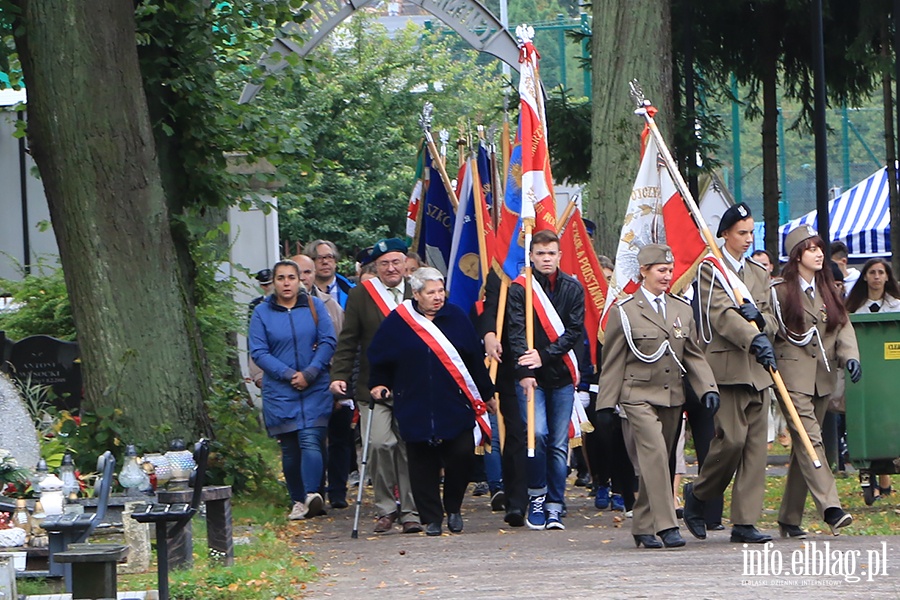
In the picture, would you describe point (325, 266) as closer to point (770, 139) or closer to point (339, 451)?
point (339, 451)

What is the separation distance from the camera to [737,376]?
9.89 m

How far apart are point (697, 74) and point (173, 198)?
25.6 ft

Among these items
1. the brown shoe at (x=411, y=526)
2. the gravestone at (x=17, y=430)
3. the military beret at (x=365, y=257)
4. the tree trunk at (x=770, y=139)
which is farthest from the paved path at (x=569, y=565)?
the tree trunk at (x=770, y=139)

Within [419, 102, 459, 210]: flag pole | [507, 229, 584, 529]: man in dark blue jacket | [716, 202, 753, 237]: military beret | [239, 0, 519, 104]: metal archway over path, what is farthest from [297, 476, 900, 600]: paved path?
[239, 0, 519, 104]: metal archway over path

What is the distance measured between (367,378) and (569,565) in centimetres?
311

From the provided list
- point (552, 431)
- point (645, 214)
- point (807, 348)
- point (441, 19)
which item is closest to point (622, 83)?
point (645, 214)

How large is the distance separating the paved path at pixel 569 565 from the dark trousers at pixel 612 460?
1.59 ft

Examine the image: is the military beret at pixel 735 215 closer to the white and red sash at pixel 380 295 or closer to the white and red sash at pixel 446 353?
the white and red sash at pixel 446 353

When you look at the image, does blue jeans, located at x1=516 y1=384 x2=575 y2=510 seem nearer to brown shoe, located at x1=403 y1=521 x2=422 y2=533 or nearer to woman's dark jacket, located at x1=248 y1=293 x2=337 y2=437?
brown shoe, located at x1=403 y1=521 x2=422 y2=533

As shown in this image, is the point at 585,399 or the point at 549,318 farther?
the point at 585,399

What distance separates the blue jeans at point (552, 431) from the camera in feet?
36.4

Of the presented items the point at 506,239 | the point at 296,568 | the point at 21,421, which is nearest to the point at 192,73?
the point at 506,239

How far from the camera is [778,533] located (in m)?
10.5

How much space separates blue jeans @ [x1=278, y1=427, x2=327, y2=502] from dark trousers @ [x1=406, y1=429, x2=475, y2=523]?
118 centimetres
